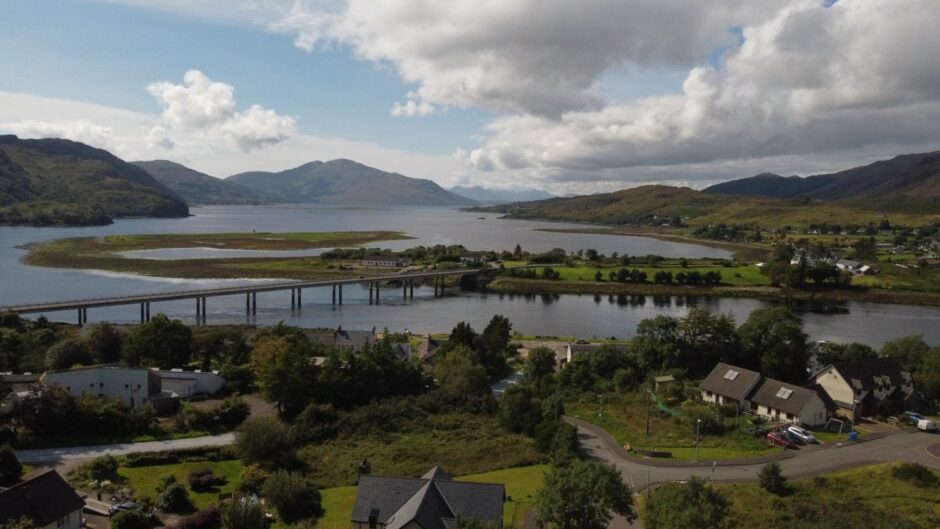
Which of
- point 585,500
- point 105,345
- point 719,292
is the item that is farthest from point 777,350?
point 719,292

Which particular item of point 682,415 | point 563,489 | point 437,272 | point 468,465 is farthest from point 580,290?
point 563,489

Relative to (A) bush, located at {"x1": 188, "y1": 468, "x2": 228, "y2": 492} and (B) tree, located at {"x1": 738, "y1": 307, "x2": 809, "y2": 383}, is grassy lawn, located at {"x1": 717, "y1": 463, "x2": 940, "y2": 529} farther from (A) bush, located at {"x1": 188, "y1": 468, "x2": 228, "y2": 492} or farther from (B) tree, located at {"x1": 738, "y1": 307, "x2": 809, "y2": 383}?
(A) bush, located at {"x1": 188, "y1": 468, "x2": 228, "y2": 492}

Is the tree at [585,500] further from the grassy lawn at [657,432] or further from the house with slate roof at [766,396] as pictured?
the house with slate roof at [766,396]

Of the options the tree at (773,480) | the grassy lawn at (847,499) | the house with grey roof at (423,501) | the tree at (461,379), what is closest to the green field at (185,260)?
the tree at (461,379)

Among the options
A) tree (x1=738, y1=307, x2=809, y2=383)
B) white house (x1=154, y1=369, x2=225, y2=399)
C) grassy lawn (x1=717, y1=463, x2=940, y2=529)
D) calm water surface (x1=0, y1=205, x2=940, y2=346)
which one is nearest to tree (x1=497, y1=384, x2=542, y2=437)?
grassy lawn (x1=717, y1=463, x2=940, y2=529)

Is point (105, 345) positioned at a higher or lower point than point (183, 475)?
higher

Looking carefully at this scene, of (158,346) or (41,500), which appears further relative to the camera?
(158,346)

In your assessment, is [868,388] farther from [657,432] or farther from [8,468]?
[8,468]
